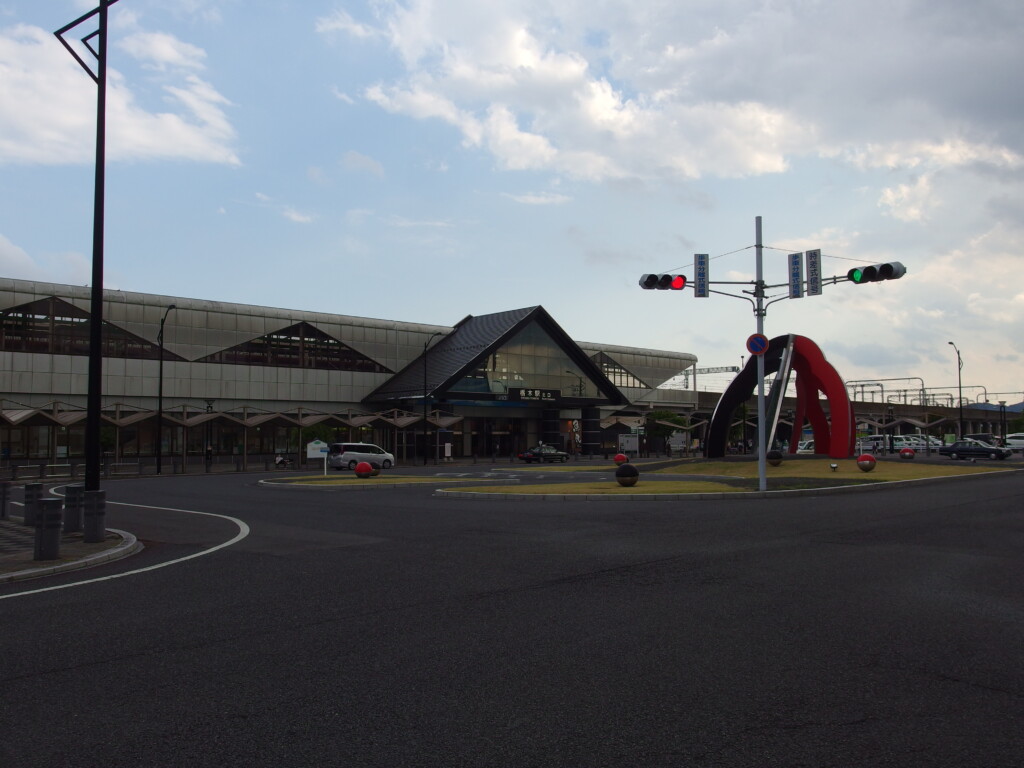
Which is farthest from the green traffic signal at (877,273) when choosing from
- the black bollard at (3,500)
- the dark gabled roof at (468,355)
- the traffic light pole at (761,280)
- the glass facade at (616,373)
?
the glass facade at (616,373)

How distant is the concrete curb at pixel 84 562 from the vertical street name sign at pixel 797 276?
1727 cm

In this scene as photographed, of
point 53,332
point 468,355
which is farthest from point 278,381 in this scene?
point 53,332

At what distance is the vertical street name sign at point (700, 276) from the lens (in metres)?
22.6

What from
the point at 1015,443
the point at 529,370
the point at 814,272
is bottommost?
the point at 1015,443

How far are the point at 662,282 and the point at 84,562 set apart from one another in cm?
1557

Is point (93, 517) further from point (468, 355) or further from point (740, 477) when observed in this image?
point (468, 355)

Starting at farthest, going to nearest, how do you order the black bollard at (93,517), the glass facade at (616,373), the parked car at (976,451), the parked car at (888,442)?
the glass facade at (616,373) → the parked car at (888,442) → the parked car at (976,451) → the black bollard at (93,517)

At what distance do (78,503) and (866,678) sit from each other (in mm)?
13278

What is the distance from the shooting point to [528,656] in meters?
6.20

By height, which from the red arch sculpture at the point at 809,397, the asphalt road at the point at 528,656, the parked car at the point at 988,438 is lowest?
the asphalt road at the point at 528,656

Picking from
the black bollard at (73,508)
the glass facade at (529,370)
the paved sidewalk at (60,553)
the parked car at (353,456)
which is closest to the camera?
the paved sidewalk at (60,553)

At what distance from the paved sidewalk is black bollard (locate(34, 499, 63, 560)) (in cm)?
15

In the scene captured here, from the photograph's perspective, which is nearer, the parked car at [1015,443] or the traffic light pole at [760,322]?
A: the traffic light pole at [760,322]

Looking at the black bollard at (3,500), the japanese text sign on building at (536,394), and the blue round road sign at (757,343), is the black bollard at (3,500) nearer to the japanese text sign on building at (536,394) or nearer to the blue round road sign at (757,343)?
the blue round road sign at (757,343)
